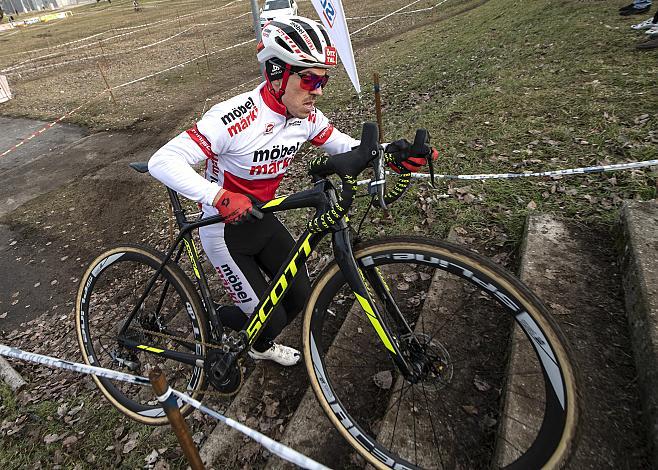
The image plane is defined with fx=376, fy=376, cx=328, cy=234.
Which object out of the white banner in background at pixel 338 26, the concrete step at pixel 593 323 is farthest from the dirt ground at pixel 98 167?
the white banner in background at pixel 338 26

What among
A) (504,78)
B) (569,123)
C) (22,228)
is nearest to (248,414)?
(569,123)

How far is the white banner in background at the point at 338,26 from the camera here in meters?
6.05

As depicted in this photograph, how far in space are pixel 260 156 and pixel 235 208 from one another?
0.75 meters

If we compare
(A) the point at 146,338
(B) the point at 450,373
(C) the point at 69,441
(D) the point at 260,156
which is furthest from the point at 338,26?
(C) the point at 69,441

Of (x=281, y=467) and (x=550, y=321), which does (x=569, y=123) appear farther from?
(x=281, y=467)

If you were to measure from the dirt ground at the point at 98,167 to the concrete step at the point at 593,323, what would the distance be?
2.1 inches

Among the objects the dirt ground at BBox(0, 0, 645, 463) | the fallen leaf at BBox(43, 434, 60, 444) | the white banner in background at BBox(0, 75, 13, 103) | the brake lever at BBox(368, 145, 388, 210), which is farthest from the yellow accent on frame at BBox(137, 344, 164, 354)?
the white banner in background at BBox(0, 75, 13, 103)

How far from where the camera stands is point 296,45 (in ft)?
8.69

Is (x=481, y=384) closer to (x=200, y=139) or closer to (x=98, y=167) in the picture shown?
(x=200, y=139)

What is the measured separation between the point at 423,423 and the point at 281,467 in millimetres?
1041

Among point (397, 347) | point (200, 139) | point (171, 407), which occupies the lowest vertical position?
point (397, 347)

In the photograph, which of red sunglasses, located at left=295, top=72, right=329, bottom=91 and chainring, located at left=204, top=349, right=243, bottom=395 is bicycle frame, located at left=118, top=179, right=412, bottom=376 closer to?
chainring, located at left=204, top=349, right=243, bottom=395

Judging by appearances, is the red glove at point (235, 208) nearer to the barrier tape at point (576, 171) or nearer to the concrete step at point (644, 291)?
the barrier tape at point (576, 171)

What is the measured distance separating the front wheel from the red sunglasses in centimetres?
137
